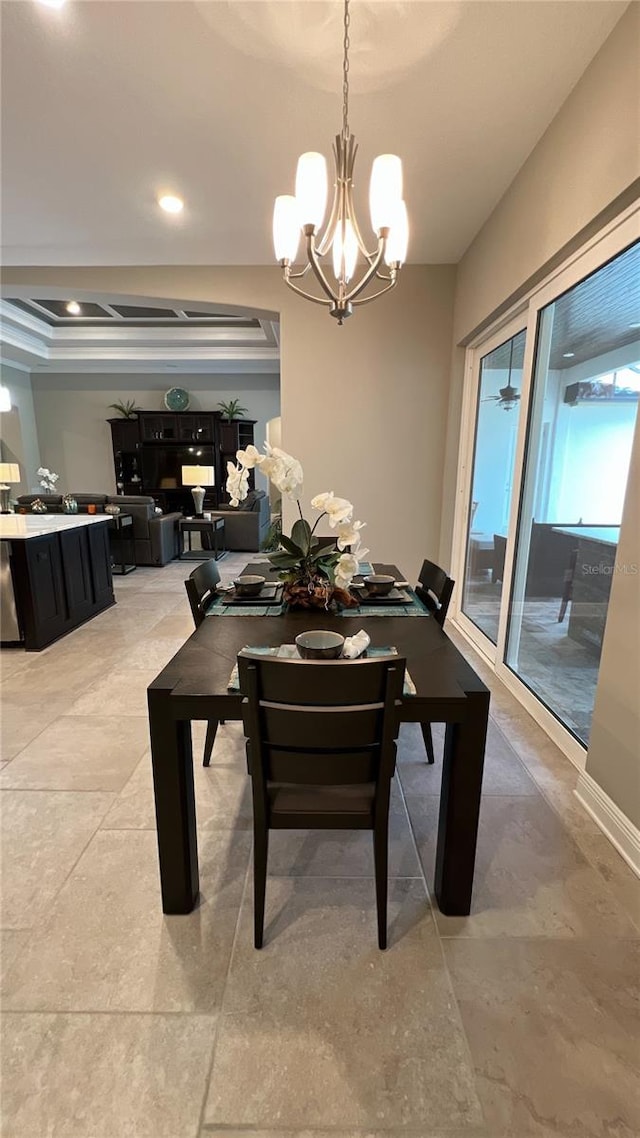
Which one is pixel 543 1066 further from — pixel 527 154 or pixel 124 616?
pixel 124 616

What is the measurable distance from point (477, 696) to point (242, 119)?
277 cm

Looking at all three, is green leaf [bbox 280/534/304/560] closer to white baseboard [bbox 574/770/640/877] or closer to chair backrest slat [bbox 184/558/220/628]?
chair backrest slat [bbox 184/558/220/628]

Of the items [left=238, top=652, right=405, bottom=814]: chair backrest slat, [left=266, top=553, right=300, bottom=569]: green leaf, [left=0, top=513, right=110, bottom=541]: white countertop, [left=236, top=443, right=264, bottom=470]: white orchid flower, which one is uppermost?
[left=236, top=443, right=264, bottom=470]: white orchid flower

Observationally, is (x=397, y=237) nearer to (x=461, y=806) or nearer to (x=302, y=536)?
(x=302, y=536)

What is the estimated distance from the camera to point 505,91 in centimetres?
200

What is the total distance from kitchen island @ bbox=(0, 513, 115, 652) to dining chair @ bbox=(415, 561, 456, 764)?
2689 millimetres

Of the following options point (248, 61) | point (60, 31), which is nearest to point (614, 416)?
point (248, 61)

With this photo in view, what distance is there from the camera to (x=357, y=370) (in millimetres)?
3816

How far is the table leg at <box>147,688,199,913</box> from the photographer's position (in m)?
1.25

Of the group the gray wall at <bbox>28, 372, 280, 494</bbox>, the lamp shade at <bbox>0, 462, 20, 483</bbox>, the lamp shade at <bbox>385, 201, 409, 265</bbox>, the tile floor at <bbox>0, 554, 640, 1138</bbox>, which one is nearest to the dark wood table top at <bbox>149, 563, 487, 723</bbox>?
the tile floor at <bbox>0, 554, 640, 1138</bbox>

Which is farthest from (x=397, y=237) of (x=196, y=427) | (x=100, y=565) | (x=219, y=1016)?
(x=196, y=427)

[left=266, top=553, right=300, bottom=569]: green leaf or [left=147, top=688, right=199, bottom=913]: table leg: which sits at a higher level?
[left=266, top=553, right=300, bottom=569]: green leaf

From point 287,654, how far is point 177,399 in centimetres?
847

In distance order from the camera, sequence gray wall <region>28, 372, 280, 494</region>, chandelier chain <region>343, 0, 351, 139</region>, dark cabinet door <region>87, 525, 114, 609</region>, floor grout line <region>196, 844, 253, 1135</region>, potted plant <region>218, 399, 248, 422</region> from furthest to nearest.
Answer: gray wall <region>28, 372, 280, 494</region> < potted plant <region>218, 399, 248, 422</region> < dark cabinet door <region>87, 525, 114, 609</region> < chandelier chain <region>343, 0, 351, 139</region> < floor grout line <region>196, 844, 253, 1135</region>
